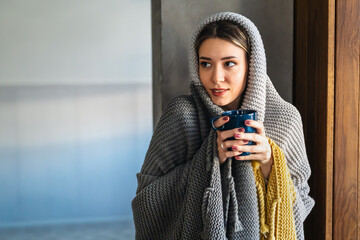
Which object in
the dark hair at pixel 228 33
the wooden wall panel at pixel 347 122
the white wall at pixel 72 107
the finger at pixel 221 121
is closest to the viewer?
the finger at pixel 221 121

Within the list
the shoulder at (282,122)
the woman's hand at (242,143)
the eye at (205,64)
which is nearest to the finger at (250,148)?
the woman's hand at (242,143)

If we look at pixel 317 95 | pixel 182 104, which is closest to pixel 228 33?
pixel 182 104

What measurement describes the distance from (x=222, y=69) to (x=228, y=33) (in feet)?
0.30

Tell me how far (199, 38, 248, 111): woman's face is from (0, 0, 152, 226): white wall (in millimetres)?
1115

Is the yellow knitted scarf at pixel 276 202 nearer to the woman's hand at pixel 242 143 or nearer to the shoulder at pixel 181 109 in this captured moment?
the woman's hand at pixel 242 143

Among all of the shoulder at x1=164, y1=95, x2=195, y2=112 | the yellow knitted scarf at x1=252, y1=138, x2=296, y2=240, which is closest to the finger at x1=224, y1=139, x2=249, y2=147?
the yellow knitted scarf at x1=252, y1=138, x2=296, y2=240

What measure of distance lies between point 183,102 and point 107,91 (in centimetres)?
116

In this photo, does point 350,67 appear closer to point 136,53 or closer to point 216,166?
point 216,166

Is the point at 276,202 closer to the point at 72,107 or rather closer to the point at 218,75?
the point at 218,75

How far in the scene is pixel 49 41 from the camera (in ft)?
6.55

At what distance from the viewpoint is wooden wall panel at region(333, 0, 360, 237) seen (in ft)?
3.54

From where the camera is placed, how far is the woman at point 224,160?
2.79ft

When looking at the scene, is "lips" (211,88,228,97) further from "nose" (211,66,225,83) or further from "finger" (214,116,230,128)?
"finger" (214,116,230,128)

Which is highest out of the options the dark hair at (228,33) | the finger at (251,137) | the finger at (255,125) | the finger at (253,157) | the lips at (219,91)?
the dark hair at (228,33)
